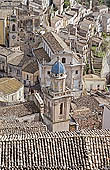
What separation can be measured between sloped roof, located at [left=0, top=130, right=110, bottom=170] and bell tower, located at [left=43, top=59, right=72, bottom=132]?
949cm

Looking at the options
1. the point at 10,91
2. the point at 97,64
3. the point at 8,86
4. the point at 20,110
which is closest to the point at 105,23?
the point at 97,64

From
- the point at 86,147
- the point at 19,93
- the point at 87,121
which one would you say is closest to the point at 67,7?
the point at 19,93

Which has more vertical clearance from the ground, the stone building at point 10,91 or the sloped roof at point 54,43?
the sloped roof at point 54,43

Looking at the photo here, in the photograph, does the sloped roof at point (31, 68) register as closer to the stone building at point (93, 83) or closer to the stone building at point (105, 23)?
the stone building at point (93, 83)

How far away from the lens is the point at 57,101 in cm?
2128

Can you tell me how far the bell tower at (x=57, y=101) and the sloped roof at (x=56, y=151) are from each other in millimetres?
9491

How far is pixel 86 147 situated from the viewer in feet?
37.5

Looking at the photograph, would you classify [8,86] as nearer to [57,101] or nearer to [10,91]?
[10,91]

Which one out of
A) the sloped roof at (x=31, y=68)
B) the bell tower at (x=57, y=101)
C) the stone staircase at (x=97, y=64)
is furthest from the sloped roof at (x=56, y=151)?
the stone staircase at (x=97, y=64)

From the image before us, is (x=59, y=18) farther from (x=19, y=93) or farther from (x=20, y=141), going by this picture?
(x=20, y=141)

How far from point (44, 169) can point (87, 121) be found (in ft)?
41.7

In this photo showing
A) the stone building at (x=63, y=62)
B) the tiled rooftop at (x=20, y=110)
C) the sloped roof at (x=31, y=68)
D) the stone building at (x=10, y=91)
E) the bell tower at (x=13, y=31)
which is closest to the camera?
the tiled rooftop at (x=20, y=110)

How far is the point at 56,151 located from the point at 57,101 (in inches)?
393

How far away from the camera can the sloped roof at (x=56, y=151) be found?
11.0 m
